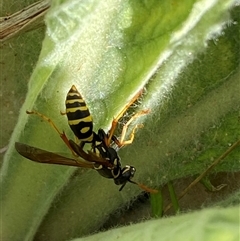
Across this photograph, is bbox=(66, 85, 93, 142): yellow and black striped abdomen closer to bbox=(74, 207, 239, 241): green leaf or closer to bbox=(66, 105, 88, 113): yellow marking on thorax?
bbox=(66, 105, 88, 113): yellow marking on thorax

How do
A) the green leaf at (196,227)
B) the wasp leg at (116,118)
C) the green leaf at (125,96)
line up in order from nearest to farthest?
the green leaf at (196,227) → the green leaf at (125,96) → the wasp leg at (116,118)

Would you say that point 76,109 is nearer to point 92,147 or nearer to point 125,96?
point 125,96

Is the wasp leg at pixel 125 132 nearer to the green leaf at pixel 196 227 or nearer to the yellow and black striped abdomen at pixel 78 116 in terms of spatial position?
the yellow and black striped abdomen at pixel 78 116

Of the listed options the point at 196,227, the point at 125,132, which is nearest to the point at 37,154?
the point at 125,132

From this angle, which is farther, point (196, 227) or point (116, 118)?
point (116, 118)

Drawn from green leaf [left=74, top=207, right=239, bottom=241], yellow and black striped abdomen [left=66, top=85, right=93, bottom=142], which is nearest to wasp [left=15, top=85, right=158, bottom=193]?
yellow and black striped abdomen [left=66, top=85, right=93, bottom=142]

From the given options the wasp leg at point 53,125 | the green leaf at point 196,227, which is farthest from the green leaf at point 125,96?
the green leaf at point 196,227

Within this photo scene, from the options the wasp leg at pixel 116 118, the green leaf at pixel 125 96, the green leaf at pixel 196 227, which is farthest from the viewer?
the wasp leg at pixel 116 118
